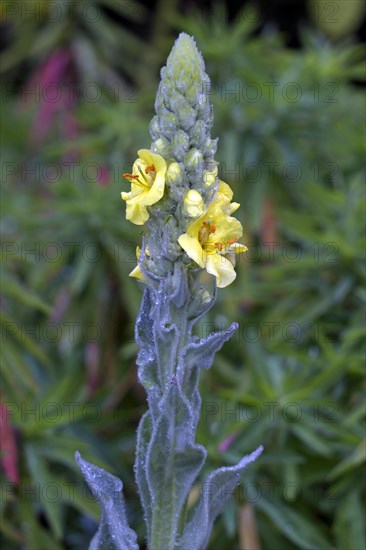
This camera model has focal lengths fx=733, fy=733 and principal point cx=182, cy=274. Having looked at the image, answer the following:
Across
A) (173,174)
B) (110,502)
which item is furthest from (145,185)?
(110,502)

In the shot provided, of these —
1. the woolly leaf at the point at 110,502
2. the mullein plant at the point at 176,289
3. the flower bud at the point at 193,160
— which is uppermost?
the flower bud at the point at 193,160

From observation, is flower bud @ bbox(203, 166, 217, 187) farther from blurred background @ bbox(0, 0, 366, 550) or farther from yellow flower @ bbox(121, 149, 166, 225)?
blurred background @ bbox(0, 0, 366, 550)

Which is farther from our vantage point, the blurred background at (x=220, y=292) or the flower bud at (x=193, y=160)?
the blurred background at (x=220, y=292)

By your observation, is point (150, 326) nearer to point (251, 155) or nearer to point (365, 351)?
point (365, 351)

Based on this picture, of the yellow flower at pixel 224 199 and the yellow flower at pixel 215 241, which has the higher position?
the yellow flower at pixel 224 199

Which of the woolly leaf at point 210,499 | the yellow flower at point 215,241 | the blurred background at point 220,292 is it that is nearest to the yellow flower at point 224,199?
the yellow flower at point 215,241

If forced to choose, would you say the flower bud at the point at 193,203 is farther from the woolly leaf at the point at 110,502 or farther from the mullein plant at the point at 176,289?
the woolly leaf at the point at 110,502

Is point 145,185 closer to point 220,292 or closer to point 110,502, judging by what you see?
point 110,502
